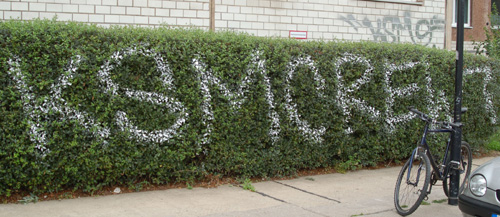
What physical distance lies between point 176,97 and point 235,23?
12.0 feet

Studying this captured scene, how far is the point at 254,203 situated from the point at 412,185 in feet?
6.03

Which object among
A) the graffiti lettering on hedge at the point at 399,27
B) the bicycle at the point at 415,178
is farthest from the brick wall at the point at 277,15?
the bicycle at the point at 415,178

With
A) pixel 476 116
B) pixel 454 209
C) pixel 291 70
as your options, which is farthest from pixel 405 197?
pixel 476 116

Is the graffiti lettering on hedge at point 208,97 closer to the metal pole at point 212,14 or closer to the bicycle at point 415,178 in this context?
the bicycle at point 415,178

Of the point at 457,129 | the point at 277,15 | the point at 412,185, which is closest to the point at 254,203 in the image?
the point at 412,185

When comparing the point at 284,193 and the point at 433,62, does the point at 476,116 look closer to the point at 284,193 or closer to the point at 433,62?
the point at 433,62

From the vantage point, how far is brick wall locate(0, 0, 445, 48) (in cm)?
835

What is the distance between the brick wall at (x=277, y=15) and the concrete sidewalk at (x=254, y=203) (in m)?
3.61

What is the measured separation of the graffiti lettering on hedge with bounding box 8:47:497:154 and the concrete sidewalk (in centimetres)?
68

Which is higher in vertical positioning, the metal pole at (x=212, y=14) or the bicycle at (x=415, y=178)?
the metal pole at (x=212, y=14)

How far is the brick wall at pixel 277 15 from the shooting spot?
8.35 m

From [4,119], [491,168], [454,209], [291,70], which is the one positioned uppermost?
[291,70]

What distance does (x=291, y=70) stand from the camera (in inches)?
287

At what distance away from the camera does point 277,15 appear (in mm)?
10227
